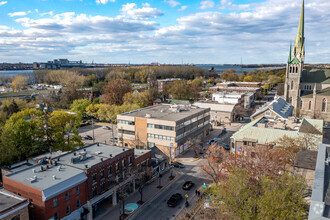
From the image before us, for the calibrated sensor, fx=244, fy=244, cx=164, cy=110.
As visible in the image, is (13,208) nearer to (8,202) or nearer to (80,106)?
(8,202)

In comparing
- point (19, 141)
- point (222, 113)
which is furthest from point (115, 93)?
point (19, 141)

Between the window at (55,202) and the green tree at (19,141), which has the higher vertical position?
the green tree at (19,141)

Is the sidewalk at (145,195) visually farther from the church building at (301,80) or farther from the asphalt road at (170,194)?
the church building at (301,80)

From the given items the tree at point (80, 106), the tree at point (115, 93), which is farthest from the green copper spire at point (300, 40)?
the tree at point (80, 106)

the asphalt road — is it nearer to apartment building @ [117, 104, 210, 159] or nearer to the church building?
apartment building @ [117, 104, 210, 159]

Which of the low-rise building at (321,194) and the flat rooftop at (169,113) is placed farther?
the flat rooftop at (169,113)

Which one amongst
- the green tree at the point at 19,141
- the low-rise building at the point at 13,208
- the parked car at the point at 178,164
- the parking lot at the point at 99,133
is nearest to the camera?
A: the low-rise building at the point at 13,208

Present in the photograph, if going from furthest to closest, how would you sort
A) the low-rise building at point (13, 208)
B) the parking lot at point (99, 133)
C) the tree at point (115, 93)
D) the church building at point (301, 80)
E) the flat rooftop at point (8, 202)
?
1. the tree at point (115, 93)
2. the church building at point (301, 80)
3. the parking lot at point (99, 133)
4. the flat rooftop at point (8, 202)
5. the low-rise building at point (13, 208)
